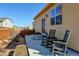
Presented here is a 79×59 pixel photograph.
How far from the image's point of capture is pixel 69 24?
6.86 metres

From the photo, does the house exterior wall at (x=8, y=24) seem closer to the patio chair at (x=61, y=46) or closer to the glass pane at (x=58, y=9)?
the patio chair at (x=61, y=46)

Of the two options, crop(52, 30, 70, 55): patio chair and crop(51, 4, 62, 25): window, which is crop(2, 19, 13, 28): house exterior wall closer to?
crop(52, 30, 70, 55): patio chair

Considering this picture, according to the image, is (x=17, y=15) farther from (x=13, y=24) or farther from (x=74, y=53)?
(x=74, y=53)

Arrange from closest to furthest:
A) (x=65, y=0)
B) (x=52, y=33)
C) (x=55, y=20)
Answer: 1. (x=65, y=0)
2. (x=52, y=33)
3. (x=55, y=20)

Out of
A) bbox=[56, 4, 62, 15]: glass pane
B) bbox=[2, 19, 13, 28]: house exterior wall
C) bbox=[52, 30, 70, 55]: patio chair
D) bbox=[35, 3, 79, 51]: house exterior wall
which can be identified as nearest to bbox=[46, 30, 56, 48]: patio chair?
bbox=[35, 3, 79, 51]: house exterior wall

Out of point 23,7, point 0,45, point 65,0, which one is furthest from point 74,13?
point 0,45

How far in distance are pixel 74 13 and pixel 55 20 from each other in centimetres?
94

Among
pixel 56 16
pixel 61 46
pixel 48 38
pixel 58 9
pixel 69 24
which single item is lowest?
pixel 61 46

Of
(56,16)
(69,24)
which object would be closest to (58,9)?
(56,16)

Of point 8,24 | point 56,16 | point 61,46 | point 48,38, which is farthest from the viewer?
point 56,16

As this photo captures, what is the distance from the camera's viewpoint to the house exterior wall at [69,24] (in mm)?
6508

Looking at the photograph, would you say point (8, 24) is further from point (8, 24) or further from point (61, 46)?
point (61, 46)

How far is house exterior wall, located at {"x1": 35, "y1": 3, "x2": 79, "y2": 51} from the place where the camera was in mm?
6508

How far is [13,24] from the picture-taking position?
6.50m
